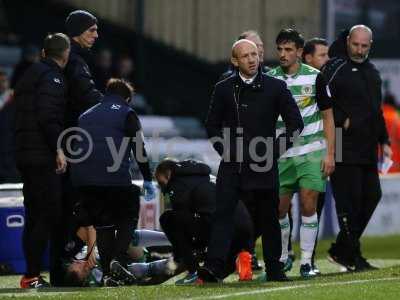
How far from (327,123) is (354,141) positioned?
3.26 ft

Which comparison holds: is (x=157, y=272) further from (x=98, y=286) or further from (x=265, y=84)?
(x=265, y=84)

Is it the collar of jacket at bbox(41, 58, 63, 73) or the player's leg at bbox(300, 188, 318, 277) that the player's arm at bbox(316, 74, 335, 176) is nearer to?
the player's leg at bbox(300, 188, 318, 277)

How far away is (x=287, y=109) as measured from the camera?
38.0 ft

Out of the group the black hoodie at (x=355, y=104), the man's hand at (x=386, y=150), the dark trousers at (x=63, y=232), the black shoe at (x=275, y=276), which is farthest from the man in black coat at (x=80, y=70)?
the man's hand at (x=386, y=150)

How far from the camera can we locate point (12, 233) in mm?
14344

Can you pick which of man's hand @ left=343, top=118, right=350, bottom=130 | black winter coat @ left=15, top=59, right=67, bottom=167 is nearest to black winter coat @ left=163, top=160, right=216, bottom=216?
black winter coat @ left=15, top=59, right=67, bottom=167

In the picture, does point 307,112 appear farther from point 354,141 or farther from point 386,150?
point 386,150

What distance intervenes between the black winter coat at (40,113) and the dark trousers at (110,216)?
44 cm

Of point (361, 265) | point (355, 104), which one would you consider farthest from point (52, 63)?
point (361, 265)

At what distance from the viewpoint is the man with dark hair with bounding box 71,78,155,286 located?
12.0 metres

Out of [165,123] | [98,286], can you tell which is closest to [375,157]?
[98,286]

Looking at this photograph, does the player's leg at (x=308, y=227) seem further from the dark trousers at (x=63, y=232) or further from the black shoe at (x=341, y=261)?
the dark trousers at (x=63, y=232)

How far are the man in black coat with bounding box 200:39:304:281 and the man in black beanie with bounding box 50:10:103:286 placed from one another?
129cm

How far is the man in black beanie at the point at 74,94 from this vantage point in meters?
12.4
